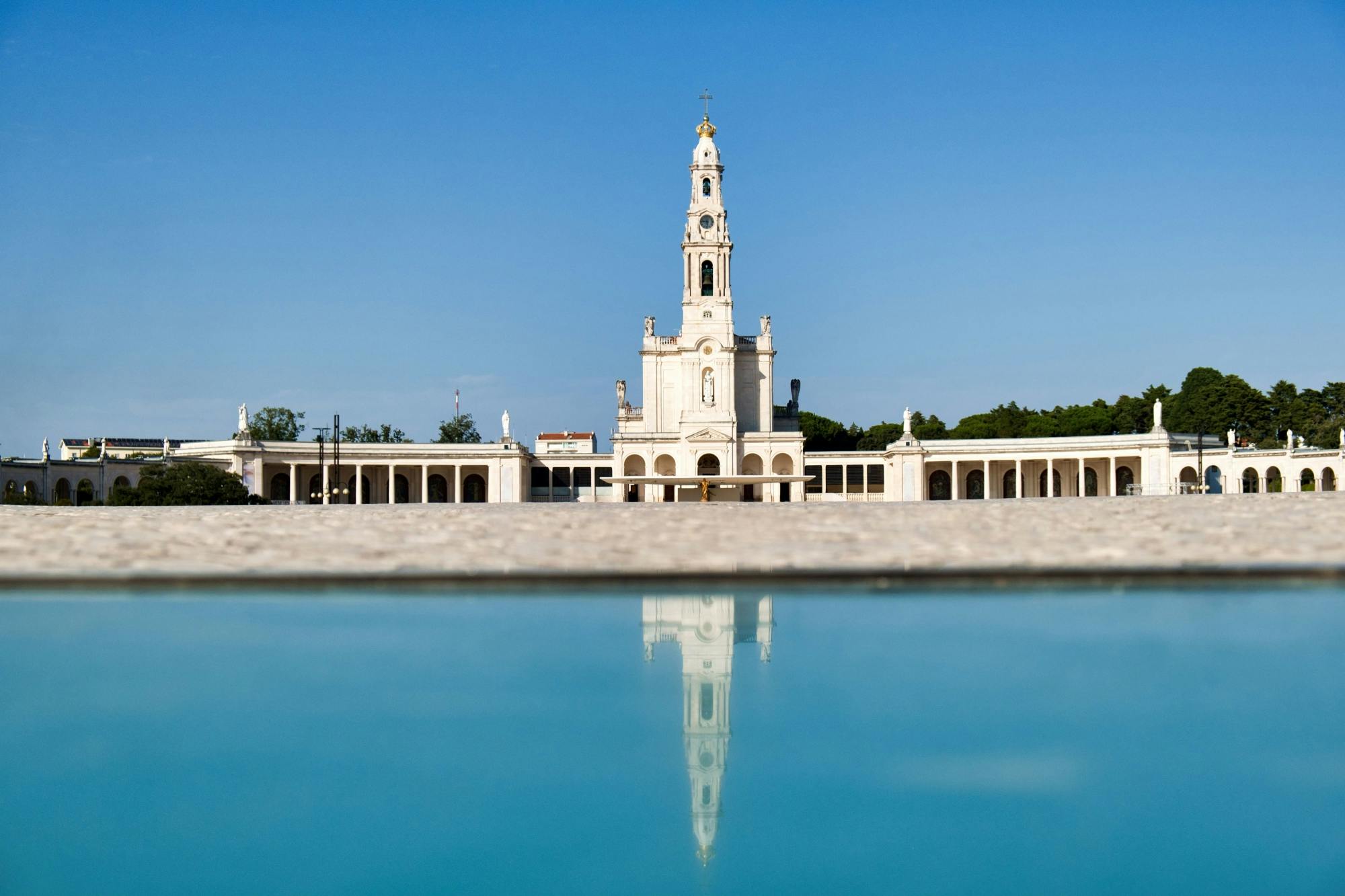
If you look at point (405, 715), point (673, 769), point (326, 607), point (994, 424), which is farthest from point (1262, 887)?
point (994, 424)

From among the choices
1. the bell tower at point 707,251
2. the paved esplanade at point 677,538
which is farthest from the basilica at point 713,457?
the paved esplanade at point 677,538

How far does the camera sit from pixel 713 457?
247 feet

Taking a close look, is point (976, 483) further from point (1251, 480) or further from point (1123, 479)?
point (1251, 480)

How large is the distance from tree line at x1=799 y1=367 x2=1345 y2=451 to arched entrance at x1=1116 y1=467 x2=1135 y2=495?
11.6 meters

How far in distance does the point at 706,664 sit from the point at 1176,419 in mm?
95283

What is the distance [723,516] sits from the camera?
1506cm

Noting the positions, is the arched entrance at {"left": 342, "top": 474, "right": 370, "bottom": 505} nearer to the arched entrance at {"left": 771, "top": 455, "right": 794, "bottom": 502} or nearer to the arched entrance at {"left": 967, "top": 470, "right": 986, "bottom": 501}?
the arched entrance at {"left": 771, "top": 455, "right": 794, "bottom": 502}

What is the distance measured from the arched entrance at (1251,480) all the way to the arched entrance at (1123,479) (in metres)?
7.12

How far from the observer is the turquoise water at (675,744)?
747 centimetres

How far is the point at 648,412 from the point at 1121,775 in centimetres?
7078

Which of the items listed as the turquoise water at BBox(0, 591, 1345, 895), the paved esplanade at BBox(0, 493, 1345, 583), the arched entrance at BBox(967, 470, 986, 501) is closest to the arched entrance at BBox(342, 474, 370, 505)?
the arched entrance at BBox(967, 470, 986, 501)

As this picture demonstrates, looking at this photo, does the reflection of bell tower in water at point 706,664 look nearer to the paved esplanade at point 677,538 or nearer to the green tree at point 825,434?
the paved esplanade at point 677,538

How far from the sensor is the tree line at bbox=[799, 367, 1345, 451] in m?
89.1

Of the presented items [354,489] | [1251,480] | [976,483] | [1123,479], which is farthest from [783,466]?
[1251,480]
